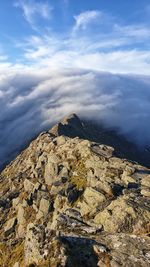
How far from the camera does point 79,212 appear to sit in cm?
9256

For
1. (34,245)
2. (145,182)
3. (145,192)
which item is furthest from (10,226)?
(34,245)

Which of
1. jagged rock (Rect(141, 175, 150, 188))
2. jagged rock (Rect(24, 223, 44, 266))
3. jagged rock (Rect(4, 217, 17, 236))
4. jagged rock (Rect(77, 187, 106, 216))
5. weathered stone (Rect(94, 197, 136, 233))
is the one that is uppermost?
jagged rock (Rect(24, 223, 44, 266))

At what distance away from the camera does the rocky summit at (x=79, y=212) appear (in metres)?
53.8

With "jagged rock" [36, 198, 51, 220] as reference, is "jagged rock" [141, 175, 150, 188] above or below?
above

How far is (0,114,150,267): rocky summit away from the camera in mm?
53781

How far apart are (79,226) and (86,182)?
7630cm

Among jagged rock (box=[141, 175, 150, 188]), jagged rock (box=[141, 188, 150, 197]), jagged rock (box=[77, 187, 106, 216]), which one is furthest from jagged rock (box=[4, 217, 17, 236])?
jagged rock (box=[141, 188, 150, 197])

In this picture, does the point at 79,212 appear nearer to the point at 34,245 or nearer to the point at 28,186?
the point at 34,245

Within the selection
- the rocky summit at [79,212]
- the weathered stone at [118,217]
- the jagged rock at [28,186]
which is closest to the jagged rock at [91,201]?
the rocky summit at [79,212]

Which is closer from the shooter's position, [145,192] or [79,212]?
[79,212]

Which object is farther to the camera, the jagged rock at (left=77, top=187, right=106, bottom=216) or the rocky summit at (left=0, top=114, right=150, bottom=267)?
the jagged rock at (left=77, top=187, right=106, bottom=216)

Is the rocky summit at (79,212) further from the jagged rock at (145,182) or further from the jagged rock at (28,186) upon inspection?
the jagged rock at (145,182)

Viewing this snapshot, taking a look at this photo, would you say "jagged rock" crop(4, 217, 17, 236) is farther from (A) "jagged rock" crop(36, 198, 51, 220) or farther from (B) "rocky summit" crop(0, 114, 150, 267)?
(A) "jagged rock" crop(36, 198, 51, 220)

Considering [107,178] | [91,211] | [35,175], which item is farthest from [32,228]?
[35,175]
